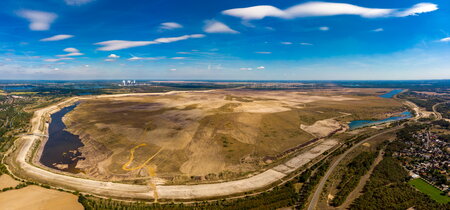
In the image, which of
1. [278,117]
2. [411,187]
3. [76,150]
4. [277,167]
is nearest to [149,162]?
[76,150]

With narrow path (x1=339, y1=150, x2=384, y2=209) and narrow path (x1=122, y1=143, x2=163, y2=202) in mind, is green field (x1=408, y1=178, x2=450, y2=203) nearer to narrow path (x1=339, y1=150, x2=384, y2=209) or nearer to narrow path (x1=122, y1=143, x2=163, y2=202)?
narrow path (x1=339, y1=150, x2=384, y2=209)

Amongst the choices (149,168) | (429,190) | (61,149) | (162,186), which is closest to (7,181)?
(61,149)

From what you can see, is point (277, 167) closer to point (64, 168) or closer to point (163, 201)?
point (163, 201)

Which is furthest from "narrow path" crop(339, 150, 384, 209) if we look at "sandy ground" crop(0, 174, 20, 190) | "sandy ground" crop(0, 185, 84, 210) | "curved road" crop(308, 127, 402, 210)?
"sandy ground" crop(0, 174, 20, 190)

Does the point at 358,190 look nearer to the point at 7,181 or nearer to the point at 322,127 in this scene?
the point at 322,127

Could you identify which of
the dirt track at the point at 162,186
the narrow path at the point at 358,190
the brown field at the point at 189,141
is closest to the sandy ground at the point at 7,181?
the dirt track at the point at 162,186
